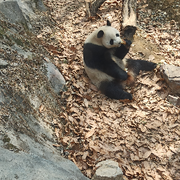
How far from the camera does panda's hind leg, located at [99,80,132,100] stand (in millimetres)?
4523

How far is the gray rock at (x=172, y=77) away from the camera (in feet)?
14.1

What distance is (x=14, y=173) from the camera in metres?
1.87

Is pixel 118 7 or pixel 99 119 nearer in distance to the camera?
pixel 99 119

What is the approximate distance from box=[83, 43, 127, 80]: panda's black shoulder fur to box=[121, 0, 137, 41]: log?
118cm

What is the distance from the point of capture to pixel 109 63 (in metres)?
4.69

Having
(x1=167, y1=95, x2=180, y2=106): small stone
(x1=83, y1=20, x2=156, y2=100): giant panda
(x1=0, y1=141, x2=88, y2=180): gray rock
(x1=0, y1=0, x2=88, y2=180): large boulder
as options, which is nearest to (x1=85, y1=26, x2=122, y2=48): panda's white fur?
(x1=83, y1=20, x2=156, y2=100): giant panda

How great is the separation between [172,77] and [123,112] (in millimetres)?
1466

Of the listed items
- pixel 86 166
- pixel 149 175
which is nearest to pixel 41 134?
pixel 86 166

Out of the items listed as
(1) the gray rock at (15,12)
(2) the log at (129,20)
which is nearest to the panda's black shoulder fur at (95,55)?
(2) the log at (129,20)

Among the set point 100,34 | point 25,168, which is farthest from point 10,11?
point 25,168

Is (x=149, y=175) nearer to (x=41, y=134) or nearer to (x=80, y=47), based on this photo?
(x=41, y=134)

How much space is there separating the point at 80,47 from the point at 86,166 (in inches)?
147

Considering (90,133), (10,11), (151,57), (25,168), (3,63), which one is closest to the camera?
(25,168)

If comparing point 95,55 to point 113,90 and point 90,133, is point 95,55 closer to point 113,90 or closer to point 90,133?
point 113,90
